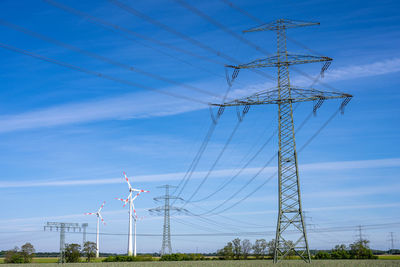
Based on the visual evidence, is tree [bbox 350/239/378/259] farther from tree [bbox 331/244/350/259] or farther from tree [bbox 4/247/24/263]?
tree [bbox 4/247/24/263]

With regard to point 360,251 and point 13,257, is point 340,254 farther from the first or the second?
point 13,257

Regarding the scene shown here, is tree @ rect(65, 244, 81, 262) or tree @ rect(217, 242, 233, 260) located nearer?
tree @ rect(65, 244, 81, 262)

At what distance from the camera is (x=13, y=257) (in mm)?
156375

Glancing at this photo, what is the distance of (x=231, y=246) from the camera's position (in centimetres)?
18512

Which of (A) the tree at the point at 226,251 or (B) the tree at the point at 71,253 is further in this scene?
(A) the tree at the point at 226,251

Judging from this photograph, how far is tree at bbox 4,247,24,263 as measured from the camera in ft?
502

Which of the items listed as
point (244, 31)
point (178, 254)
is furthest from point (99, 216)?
point (244, 31)

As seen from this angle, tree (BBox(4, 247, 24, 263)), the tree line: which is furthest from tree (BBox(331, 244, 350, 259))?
tree (BBox(4, 247, 24, 263))

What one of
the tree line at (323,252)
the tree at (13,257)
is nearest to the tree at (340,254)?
the tree line at (323,252)

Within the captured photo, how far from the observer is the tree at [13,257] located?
153m

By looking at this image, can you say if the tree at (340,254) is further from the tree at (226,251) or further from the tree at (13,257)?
the tree at (13,257)

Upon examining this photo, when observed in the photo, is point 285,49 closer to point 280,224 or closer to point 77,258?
point 280,224

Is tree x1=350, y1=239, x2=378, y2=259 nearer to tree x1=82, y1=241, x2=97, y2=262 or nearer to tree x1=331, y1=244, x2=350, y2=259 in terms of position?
tree x1=331, y1=244, x2=350, y2=259

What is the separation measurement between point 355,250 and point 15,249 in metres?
126
